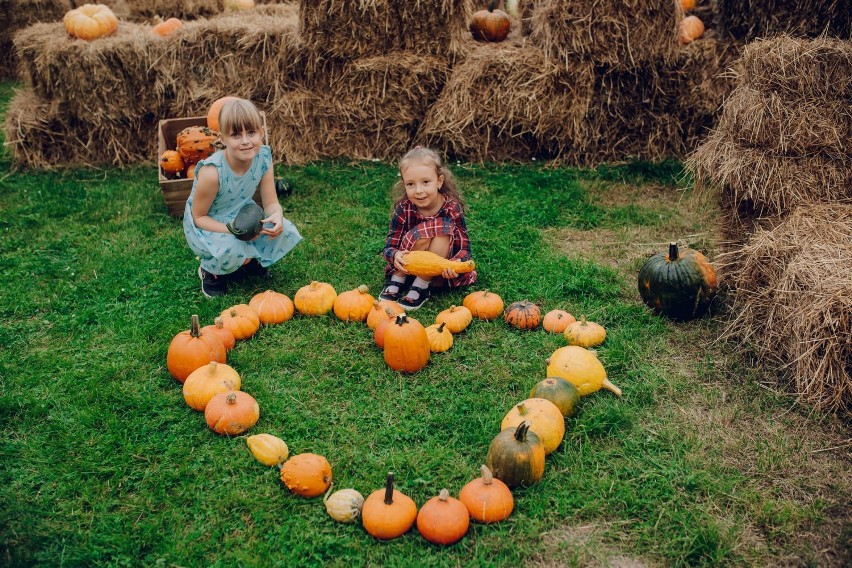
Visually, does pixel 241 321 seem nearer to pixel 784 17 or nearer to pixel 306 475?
pixel 306 475

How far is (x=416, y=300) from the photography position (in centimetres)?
516

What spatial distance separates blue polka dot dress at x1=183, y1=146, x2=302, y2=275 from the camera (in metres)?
5.18

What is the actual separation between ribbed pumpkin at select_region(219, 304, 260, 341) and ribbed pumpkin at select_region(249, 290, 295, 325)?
2.1 inches

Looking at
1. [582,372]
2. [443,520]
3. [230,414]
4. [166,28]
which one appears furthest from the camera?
[166,28]

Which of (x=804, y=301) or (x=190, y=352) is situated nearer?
(x=804, y=301)

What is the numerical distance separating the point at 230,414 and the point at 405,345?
109 cm

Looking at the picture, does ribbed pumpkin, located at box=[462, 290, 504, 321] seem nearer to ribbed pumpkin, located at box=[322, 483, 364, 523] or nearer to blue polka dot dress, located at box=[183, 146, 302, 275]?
blue polka dot dress, located at box=[183, 146, 302, 275]

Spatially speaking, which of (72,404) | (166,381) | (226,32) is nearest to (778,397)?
(166,381)

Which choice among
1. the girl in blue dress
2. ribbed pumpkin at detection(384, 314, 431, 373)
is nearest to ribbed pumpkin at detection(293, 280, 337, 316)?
the girl in blue dress

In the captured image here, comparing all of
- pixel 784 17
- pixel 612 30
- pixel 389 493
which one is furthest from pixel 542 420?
pixel 784 17

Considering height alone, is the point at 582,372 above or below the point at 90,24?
below

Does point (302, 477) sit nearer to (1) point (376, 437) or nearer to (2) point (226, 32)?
(1) point (376, 437)

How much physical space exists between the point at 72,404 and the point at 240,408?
1071 mm

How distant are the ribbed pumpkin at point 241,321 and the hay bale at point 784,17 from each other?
18.3 ft
